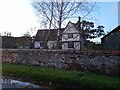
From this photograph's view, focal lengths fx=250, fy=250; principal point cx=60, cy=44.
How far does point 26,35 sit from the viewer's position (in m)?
48.4

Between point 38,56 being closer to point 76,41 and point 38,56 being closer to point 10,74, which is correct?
point 10,74

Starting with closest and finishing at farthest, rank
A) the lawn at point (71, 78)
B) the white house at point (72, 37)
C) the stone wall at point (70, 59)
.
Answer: the lawn at point (71, 78) < the stone wall at point (70, 59) < the white house at point (72, 37)

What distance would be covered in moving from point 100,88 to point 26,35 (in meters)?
37.9

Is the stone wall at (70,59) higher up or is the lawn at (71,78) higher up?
the stone wall at (70,59)

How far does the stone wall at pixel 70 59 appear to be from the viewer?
48.6 feet

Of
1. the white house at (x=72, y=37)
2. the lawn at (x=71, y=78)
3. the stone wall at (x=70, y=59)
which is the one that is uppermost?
the white house at (x=72, y=37)

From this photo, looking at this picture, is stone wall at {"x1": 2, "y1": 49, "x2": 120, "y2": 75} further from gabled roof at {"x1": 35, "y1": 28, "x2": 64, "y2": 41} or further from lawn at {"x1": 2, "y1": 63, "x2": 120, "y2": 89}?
gabled roof at {"x1": 35, "y1": 28, "x2": 64, "y2": 41}

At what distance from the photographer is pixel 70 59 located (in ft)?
55.7

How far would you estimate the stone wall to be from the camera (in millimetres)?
14803

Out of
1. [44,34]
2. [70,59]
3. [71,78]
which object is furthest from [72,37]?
[71,78]

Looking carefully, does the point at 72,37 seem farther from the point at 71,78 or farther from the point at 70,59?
the point at 71,78

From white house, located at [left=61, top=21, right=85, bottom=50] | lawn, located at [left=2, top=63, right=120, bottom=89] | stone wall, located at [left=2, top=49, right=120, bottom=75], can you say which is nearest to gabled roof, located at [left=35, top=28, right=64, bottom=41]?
white house, located at [left=61, top=21, right=85, bottom=50]

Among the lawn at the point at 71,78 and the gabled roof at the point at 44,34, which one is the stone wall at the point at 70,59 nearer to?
the lawn at the point at 71,78

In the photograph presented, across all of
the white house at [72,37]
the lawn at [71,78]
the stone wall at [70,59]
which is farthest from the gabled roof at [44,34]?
the lawn at [71,78]
